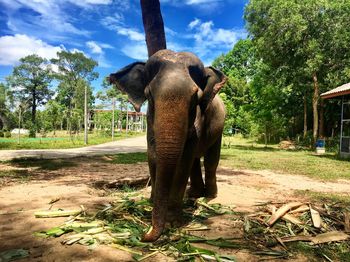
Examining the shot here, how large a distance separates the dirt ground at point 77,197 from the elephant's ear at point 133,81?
6.81 ft

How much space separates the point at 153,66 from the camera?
4336 millimetres

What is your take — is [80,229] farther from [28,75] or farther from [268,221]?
[28,75]

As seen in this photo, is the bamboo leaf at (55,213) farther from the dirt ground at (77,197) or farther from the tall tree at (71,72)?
the tall tree at (71,72)

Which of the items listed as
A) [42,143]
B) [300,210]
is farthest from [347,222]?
[42,143]

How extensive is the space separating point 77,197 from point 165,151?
10.8 ft

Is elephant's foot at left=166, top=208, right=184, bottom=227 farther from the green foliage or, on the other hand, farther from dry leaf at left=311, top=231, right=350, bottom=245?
the green foliage

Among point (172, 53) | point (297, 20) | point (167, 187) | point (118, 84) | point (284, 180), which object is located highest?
point (297, 20)

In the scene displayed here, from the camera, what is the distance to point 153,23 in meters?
10.0

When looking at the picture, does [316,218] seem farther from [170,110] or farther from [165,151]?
[170,110]

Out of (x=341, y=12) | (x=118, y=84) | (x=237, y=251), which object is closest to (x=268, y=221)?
(x=237, y=251)

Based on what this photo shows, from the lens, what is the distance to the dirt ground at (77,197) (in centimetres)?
373

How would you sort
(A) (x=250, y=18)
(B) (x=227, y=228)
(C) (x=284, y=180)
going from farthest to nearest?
(A) (x=250, y=18) → (C) (x=284, y=180) → (B) (x=227, y=228)

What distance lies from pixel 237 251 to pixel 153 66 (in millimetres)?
2540

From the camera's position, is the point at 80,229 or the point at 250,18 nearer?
the point at 80,229
